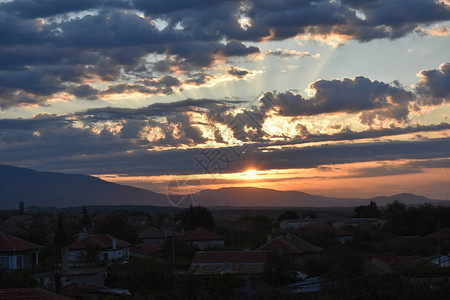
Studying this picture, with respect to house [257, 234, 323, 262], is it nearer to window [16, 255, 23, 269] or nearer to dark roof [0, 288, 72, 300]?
window [16, 255, 23, 269]

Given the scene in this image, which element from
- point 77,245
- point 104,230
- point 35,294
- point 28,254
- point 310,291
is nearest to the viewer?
point 35,294

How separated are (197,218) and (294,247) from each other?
153ft

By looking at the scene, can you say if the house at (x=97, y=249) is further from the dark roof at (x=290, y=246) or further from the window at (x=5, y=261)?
the dark roof at (x=290, y=246)

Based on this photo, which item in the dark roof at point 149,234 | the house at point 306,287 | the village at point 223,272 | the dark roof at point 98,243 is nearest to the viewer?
the village at point 223,272

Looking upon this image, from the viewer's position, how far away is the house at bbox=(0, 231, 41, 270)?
44181 mm

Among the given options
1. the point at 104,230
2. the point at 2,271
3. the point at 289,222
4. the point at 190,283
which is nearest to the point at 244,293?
the point at 190,283

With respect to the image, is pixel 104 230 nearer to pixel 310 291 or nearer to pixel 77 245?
pixel 77 245

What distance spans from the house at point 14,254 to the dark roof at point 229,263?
13230 millimetres

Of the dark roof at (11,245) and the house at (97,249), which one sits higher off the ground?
the dark roof at (11,245)

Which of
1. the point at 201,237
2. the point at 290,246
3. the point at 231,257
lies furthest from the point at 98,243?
the point at 290,246

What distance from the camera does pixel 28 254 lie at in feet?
153

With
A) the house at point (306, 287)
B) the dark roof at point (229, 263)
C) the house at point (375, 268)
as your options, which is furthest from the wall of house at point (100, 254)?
the house at point (375, 268)

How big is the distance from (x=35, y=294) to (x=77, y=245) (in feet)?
138

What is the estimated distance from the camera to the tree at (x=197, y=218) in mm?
98956
